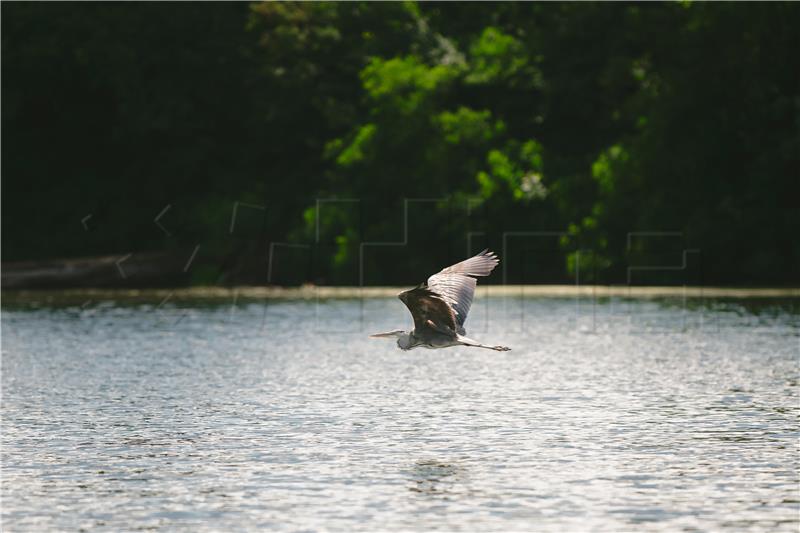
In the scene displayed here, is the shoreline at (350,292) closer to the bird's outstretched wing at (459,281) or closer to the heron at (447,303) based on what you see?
the heron at (447,303)

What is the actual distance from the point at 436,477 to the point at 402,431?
347cm

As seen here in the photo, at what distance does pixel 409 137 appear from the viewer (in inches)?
2205

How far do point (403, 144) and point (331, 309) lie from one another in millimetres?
12885

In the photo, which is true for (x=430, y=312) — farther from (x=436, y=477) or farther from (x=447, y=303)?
(x=436, y=477)

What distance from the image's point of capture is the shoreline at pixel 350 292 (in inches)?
1886

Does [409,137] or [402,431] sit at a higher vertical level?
[409,137]

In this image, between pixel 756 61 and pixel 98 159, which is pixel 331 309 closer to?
pixel 756 61

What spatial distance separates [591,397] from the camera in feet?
74.7

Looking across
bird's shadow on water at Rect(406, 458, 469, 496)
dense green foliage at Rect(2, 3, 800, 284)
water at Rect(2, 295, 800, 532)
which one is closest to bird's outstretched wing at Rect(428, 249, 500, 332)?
water at Rect(2, 295, 800, 532)

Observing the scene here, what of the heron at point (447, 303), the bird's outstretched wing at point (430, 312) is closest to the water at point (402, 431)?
the heron at point (447, 303)

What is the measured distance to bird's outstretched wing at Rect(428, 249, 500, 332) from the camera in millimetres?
17469

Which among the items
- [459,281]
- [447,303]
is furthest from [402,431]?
[459,281]

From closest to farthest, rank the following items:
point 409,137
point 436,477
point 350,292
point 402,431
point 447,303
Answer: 1. point 436,477
2. point 447,303
3. point 402,431
4. point 350,292
5. point 409,137

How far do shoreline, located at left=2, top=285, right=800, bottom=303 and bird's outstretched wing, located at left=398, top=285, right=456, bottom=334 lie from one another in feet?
94.8
